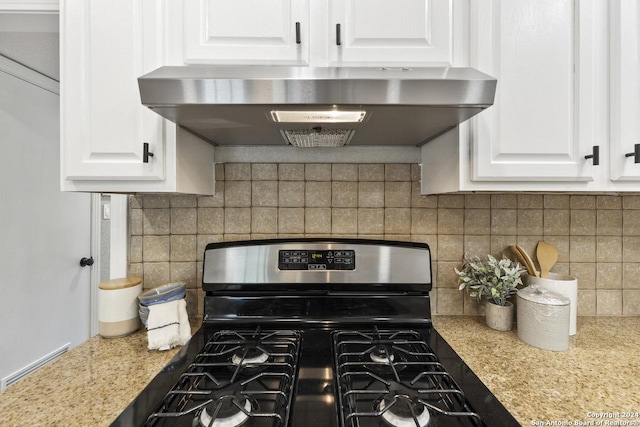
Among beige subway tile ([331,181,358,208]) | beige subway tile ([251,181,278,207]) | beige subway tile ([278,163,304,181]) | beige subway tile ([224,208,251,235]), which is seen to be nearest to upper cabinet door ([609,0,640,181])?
beige subway tile ([331,181,358,208])

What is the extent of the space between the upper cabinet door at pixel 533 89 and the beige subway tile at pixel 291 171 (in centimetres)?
62

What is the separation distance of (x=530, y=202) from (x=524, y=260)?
0.24m

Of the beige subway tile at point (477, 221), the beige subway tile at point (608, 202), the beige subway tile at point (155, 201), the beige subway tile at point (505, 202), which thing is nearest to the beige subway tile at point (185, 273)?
the beige subway tile at point (155, 201)

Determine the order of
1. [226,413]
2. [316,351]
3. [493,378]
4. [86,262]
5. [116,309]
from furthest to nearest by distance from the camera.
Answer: [86,262] < [116,309] < [316,351] < [493,378] < [226,413]

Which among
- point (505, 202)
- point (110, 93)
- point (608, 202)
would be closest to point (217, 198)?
point (110, 93)

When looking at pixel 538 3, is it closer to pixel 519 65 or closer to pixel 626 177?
pixel 519 65

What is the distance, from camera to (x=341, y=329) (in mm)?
1040

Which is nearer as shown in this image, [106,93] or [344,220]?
[106,93]

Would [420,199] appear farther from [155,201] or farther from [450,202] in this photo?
[155,201]

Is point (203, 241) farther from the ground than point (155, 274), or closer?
farther from the ground

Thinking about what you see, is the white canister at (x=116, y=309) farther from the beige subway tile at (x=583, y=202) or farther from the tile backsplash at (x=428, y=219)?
the beige subway tile at (x=583, y=202)

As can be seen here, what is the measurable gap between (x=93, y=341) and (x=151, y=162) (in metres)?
0.63

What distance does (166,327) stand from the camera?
932mm

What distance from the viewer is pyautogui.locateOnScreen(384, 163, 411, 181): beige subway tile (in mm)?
1195
